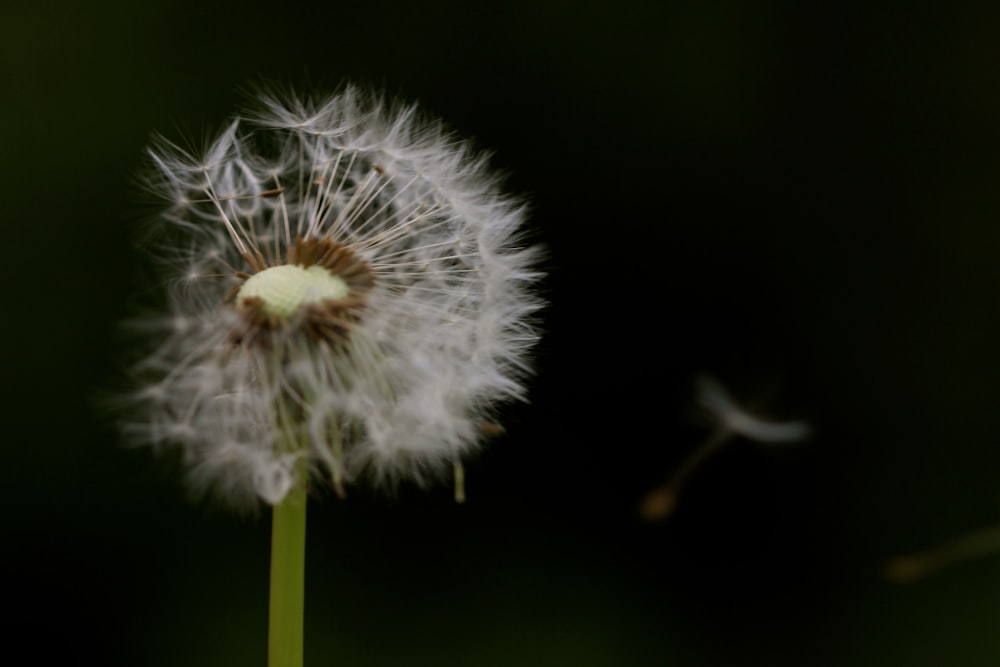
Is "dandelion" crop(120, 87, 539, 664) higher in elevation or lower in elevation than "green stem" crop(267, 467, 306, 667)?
higher

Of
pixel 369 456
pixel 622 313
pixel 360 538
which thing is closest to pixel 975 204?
pixel 622 313

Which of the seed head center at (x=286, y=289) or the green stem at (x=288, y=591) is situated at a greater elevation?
the seed head center at (x=286, y=289)

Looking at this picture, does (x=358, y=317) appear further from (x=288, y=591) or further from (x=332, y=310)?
(x=288, y=591)

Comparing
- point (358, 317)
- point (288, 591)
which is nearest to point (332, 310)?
point (358, 317)

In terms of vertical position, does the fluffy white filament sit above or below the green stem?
above

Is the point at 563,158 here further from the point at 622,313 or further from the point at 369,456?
the point at 369,456
